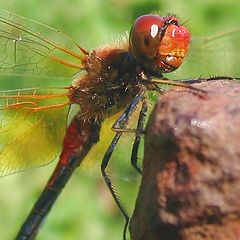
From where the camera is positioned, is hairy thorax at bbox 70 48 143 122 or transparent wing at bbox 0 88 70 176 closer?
hairy thorax at bbox 70 48 143 122

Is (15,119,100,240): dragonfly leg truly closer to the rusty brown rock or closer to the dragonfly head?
Answer: the dragonfly head

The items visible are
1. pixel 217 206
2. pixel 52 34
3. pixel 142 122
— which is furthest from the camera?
pixel 52 34

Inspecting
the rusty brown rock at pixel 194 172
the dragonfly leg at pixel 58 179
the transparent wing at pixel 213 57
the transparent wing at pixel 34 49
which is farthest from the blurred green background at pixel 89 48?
the rusty brown rock at pixel 194 172

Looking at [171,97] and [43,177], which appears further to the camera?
[43,177]

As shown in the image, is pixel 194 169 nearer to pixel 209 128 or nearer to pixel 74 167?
pixel 209 128

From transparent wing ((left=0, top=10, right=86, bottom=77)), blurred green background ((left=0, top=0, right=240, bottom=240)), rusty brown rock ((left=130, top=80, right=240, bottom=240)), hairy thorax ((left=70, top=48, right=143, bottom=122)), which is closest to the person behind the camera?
rusty brown rock ((left=130, top=80, right=240, bottom=240))

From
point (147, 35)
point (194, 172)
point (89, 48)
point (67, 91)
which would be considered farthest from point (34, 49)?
point (194, 172)

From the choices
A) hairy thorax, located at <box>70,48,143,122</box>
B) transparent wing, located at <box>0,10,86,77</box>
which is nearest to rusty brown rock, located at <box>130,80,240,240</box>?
hairy thorax, located at <box>70,48,143,122</box>

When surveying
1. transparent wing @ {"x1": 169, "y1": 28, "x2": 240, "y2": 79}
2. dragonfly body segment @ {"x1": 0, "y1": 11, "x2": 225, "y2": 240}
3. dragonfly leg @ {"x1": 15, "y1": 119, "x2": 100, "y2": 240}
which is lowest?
dragonfly leg @ {"x1": 15, "y1": 119, "x2": 100, "y2": 240}

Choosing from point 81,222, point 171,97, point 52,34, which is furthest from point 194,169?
point 81,222
